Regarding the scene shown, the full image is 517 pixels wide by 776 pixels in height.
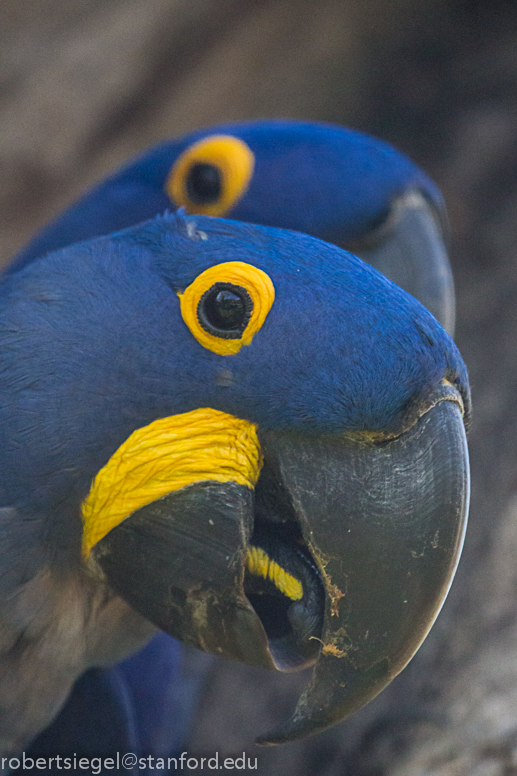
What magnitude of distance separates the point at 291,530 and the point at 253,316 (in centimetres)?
36

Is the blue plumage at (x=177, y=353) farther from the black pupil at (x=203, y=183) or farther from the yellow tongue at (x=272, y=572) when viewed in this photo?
the black pupil at (x=203, y=183)

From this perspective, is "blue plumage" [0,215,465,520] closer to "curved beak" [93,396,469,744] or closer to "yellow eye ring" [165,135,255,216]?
"curved beak" [93,396,469,744]

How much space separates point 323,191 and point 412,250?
35 centimetres

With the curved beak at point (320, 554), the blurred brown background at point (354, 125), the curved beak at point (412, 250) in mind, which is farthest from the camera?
the curved beak at point (412, 250)

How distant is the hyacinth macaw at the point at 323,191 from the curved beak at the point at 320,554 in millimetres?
1259

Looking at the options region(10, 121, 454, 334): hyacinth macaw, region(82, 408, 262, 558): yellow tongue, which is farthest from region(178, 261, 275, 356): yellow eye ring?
region(10, 121, 454, 334): hyacinth macaw

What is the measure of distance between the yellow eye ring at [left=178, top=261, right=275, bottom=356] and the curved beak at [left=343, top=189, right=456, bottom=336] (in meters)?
1.21

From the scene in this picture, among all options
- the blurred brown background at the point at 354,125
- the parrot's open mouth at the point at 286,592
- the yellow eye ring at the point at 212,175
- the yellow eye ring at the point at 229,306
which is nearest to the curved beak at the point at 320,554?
the parrot's open mouth at the point at 286,592

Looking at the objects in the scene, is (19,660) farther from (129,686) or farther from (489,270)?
(489,270)

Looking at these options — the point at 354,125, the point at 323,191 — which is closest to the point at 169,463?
the point at 323,191

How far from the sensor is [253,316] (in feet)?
3.90

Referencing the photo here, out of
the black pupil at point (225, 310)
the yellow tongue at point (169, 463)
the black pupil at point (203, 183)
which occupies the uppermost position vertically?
the black pupil at point (225, 310)

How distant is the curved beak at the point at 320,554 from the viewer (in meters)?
1.08

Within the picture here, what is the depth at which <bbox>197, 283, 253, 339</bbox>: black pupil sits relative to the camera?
1.20 metres
